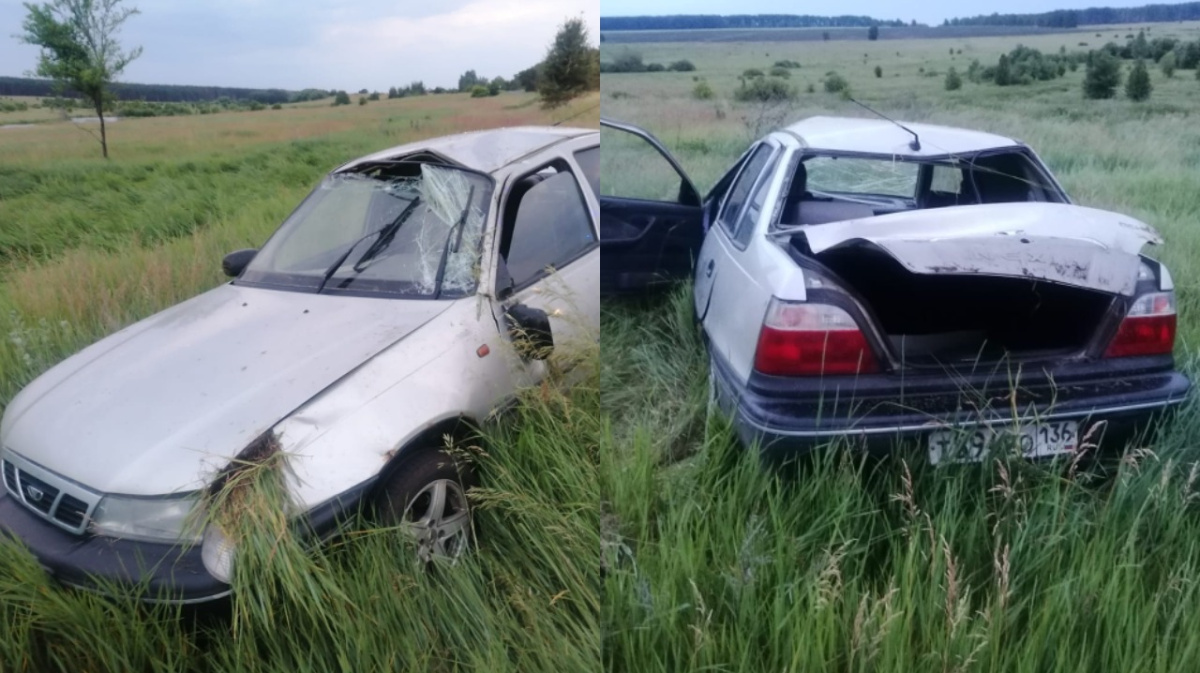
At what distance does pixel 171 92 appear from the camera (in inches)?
123

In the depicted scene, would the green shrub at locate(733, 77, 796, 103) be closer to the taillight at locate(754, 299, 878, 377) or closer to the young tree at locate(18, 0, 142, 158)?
the taillight at locate(754, 299, 878, 377)

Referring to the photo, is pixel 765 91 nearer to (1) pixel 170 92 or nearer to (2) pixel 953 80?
(2) pixel 953 80

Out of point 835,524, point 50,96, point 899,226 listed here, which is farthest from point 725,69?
point 50,96

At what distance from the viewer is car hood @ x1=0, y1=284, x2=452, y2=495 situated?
213cm

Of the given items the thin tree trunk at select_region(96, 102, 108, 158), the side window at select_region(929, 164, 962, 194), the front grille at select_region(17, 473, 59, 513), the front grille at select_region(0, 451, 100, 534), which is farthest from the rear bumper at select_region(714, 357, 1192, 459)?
the thin tree trunk at select_region(96, 102, 108, 158)

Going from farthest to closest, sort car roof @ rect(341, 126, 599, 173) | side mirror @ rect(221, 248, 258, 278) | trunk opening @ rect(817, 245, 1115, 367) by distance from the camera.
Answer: side mirror @ rect(221, 248, 258, 278)
car roof @ rect(341, 126, 599, 173)
trunk opening @ rect(817, 245, 1115, 367)

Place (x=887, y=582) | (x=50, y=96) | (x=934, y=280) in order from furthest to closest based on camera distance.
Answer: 1. (x=50, y=96)
2. (x=934, y=280)
3. (x=887, y=582)

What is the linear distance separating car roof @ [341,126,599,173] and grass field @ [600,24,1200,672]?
462 millimetres

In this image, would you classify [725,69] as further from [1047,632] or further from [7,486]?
[7,486]

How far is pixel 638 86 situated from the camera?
232 centimetres

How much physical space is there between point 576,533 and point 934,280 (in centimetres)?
134

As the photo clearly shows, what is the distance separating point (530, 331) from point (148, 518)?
1.16 m

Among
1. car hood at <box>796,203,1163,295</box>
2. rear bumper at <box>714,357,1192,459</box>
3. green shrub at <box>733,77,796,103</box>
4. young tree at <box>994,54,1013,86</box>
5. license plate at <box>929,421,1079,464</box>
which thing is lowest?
license plate at <box>929,421,1079,464</box>

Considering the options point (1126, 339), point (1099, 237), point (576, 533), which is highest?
point (1099, 237)
